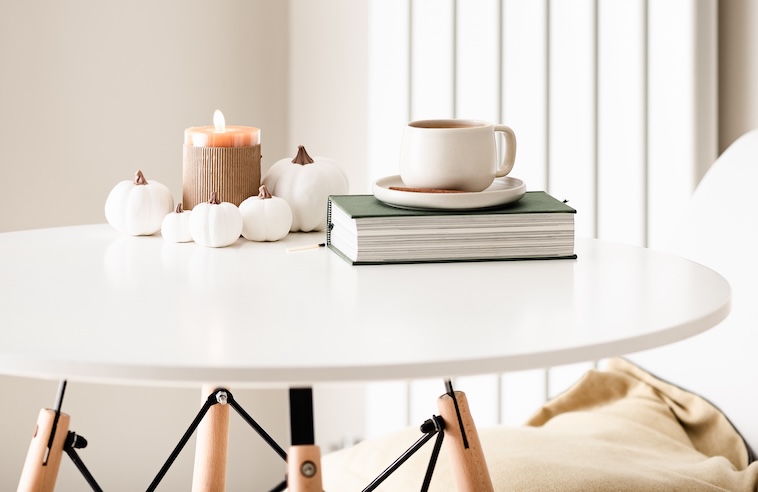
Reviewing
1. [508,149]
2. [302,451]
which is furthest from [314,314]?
[508,149]

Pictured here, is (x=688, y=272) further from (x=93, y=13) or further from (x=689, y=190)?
(x=93, y=13)

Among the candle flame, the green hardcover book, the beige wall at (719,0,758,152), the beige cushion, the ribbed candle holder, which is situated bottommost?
the beige cushion

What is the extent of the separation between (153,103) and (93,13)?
0.22 meters

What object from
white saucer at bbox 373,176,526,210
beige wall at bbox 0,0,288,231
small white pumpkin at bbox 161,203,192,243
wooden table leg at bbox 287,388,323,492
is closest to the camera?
wooden table leg at bbox 287,388,323,492

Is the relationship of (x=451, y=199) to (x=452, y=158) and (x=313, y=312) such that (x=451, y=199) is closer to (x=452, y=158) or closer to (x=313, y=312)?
(x=452, y=158)

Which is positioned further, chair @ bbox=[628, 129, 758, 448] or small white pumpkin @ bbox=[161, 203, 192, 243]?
chair @ bbox=[628, 129, 758, 448]

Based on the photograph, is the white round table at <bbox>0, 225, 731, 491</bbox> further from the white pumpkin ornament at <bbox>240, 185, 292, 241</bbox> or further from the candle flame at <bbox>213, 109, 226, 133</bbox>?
the candle flame at <bbox>213, 109, 226, 133</bbox>

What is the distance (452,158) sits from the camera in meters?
1.12

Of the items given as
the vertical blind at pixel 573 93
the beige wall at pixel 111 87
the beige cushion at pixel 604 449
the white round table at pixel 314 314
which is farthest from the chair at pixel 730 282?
the beige wall at pixel 111 87

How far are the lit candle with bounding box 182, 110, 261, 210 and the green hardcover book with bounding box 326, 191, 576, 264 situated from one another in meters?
0.21

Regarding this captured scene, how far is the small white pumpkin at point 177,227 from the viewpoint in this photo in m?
1.18

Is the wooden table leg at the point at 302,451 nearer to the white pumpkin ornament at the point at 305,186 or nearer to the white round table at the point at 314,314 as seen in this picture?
Result: the white round table at the point at 314,314

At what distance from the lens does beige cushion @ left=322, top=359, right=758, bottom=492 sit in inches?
45.3

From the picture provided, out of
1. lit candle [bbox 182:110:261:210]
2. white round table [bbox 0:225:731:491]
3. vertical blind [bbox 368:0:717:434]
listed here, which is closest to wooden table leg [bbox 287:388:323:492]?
white round table [bbox 0:225:731:491]
